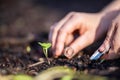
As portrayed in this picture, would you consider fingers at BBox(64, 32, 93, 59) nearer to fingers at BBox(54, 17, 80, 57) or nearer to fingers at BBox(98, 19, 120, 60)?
fingers at BBox(54, 17, 80, 57)

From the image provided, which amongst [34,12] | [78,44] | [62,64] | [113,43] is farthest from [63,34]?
[34,12]

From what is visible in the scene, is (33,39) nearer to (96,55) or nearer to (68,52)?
(68,52)

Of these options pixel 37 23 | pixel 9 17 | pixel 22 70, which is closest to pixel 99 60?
pixel 22 70

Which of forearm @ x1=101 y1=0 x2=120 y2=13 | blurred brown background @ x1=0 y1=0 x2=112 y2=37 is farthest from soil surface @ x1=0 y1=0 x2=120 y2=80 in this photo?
forearm @ x1=101 y1=0 x2=120 y2=13

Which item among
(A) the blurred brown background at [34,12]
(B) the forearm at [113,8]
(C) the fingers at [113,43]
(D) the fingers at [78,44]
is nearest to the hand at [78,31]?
(D) the fingers at [78,44]

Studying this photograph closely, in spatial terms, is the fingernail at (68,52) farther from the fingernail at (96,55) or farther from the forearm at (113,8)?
the forearm at (113,8)

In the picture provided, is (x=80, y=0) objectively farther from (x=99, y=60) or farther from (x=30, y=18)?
(x=99, y=60)
